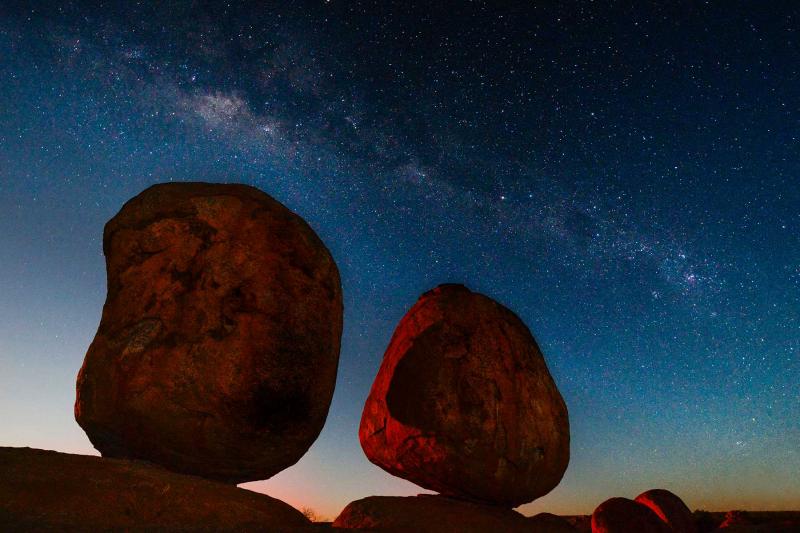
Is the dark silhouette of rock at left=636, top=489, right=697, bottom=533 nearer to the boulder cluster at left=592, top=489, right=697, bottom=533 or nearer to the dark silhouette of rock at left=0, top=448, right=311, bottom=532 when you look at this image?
the boulder cluster at left=592, top=489, right=697, bottom=533

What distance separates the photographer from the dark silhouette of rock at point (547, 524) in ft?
25.5

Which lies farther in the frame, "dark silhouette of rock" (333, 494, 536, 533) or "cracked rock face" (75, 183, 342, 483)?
"dark silhouette of rock" (333, 494, 536, 533)

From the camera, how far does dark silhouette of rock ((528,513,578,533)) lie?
25.5 ft

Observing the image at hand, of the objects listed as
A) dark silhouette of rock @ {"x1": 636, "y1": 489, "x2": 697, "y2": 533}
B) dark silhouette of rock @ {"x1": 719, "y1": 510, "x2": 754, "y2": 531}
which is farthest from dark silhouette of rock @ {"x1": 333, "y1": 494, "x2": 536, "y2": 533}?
dark silhouette of rock @ {"x1": 719, "y1": 510, "x2": 754, "y2": 531}

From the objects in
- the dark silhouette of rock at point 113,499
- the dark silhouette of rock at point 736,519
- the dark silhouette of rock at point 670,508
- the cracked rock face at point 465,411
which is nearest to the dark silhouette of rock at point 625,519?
the dark silhouette of rock at point 670,508

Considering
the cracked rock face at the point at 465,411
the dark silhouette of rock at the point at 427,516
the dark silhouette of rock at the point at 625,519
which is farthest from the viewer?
the dark silhouette of rock at the point at 625,519

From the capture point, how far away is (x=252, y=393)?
6172mm

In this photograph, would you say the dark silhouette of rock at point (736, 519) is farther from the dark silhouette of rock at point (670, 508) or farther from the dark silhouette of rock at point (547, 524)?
the dark silhouette of rock at point (547, 524)

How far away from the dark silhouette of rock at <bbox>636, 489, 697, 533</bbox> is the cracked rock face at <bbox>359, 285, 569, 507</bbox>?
7.13m

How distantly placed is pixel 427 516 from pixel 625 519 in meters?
7.12

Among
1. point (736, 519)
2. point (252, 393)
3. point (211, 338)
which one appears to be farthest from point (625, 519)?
point (211, 338)

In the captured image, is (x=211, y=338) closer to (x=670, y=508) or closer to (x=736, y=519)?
(x=670, y=508)

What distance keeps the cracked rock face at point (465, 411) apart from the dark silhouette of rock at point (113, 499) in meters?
2.15

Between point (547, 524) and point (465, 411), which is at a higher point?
point (465, 411)
